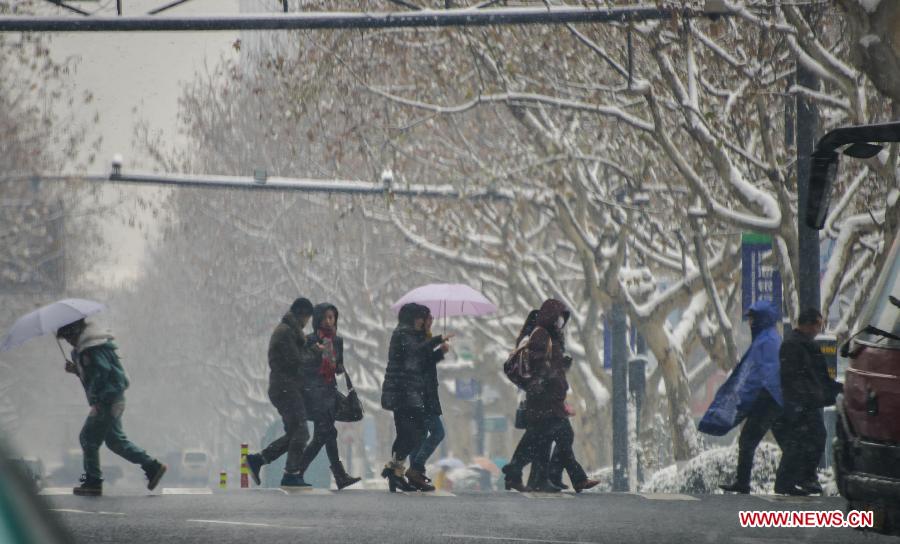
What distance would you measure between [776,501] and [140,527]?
A: 14.5ft

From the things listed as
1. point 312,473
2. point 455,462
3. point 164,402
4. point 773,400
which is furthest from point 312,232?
point 164,402

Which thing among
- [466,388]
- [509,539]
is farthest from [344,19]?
[466,388]

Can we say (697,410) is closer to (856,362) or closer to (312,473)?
(312,473)

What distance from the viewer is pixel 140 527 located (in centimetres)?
930

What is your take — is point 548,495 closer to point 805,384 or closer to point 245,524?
point 805,384

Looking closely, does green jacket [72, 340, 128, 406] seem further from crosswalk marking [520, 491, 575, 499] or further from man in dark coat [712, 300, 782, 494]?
man in dark coat [712, 300, 782, 494]

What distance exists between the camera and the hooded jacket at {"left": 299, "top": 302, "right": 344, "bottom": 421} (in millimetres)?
12703

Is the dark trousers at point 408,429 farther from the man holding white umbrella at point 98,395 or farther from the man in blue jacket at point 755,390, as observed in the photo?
the man in blue jacket at point 755,390

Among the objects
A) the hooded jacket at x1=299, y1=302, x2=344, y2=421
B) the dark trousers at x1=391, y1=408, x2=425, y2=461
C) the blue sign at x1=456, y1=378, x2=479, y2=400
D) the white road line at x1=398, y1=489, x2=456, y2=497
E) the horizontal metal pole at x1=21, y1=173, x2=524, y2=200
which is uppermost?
the horizontal metal pole at x1=21, y1=173, x2=524, y2=200

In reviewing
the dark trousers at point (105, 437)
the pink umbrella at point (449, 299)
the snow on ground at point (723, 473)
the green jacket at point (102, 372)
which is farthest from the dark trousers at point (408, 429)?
the pink umbrella at point (449, 299)

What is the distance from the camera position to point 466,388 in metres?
40.2

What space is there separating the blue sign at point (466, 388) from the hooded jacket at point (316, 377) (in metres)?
26.7

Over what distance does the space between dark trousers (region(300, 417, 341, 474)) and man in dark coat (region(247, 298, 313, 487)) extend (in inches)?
2.9

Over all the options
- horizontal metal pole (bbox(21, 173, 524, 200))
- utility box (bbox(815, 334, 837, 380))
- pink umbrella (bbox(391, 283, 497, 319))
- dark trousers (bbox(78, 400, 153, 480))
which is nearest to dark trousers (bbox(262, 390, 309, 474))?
dark trousers (bbox(78, 400, 153, 480))
